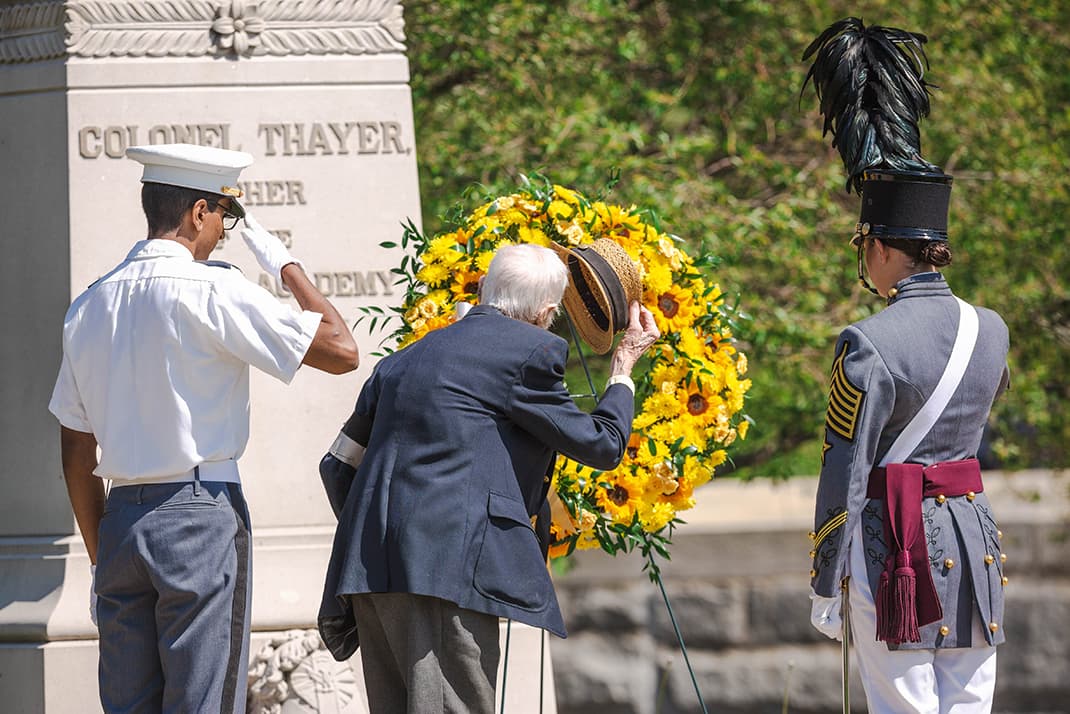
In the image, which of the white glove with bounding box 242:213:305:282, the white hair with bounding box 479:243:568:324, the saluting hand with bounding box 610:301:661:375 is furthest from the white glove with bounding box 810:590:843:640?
the white glove with bounding box 242:213:305:282

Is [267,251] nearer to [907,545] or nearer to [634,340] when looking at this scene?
[634,340]

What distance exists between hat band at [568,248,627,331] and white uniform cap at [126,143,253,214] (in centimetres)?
105

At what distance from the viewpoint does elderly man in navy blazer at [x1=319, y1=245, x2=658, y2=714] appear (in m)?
4.04

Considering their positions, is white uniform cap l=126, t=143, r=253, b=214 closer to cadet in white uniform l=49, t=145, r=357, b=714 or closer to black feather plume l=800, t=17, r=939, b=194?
cadet in white uniform l=49, t=145, r=357, b=714

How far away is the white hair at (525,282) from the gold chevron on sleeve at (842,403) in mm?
783

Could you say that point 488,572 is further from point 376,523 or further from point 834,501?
point 834,501

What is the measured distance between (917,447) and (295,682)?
7.54ft

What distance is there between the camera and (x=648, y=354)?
534cm

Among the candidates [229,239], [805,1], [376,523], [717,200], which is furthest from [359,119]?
[805,1]

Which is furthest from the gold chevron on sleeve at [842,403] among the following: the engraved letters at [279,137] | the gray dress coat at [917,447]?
the engraved letters at [279,137]

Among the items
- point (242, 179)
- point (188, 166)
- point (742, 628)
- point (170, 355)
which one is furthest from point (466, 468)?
point (742, 628)

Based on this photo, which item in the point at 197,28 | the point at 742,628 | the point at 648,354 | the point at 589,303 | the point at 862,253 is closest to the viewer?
the point at 862,253

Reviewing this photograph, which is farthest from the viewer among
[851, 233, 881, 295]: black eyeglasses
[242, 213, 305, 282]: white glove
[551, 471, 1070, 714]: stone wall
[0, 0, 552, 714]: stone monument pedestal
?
[551, 471, 1070, 714]: stone wall

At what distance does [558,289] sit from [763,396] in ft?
14.1
